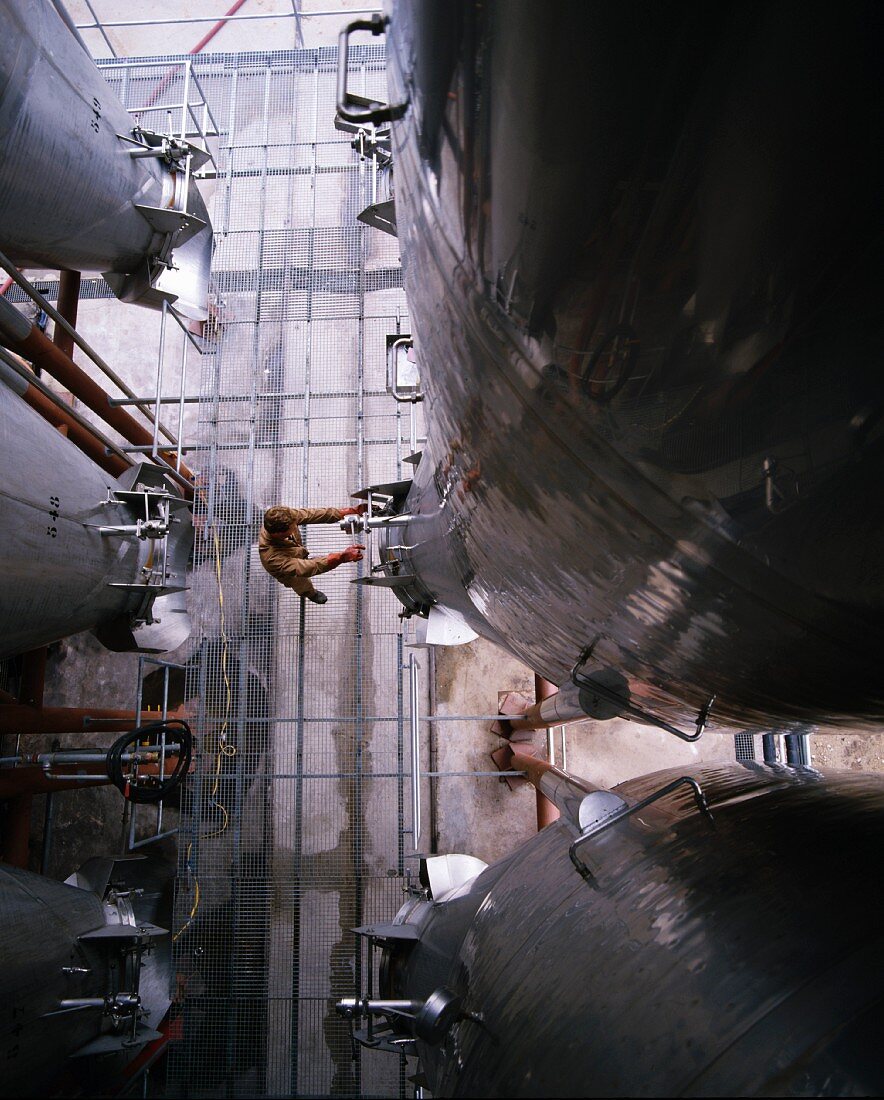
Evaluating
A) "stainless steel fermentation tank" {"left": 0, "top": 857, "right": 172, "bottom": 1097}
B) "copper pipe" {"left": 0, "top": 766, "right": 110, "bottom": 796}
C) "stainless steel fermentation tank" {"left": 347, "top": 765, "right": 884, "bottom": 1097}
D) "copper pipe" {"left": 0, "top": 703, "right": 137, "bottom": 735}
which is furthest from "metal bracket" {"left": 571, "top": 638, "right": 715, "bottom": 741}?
"copper pipe" {"left": 0, "top": 766, "right": 110, "bottom": 796}

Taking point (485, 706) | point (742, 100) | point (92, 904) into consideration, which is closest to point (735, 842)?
point (742, 100)

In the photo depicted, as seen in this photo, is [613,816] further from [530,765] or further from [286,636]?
[286,636]

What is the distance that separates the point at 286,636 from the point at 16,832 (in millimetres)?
2632

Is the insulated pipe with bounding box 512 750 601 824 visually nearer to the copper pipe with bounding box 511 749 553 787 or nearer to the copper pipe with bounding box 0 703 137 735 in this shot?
the copper pipe with bounding box 511 749 553 787

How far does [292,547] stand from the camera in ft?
18.0

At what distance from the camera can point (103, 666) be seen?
24.3ft

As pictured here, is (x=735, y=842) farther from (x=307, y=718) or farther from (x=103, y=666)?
(x=103, y=666)

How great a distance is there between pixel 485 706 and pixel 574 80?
649 centimetres

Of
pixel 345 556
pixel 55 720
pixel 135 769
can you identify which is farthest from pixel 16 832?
pixel 345 556

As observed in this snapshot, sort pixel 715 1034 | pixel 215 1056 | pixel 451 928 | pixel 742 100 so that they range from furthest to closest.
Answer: pixel 215 1056 < pixel 451 928 < pixel 715 1034 < pixel 742 100

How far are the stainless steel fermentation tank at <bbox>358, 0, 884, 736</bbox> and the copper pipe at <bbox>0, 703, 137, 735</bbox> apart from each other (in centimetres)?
475

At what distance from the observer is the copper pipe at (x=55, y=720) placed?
5.00 m

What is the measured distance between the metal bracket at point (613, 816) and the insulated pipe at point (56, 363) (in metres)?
3.83

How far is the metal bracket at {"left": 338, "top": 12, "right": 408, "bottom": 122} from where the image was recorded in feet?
3.56
